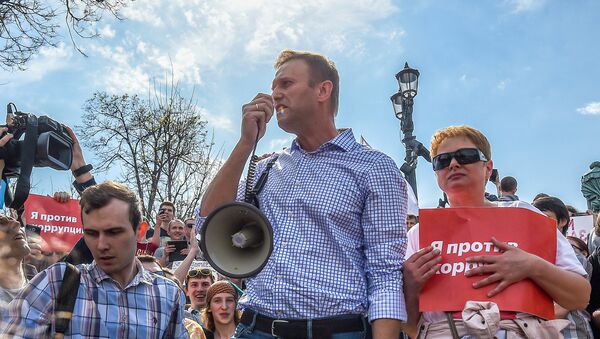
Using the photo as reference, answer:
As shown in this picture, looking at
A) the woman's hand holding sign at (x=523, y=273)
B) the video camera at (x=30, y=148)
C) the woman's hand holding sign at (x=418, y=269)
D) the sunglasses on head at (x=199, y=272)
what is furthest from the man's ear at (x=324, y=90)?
the sunglasses on head at (x=199, y=272)

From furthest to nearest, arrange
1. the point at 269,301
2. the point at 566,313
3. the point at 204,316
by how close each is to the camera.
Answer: the point at 204,316 → the point at 566,313 → the point at 269,301

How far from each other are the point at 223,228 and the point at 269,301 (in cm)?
34

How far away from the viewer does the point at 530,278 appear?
233cm

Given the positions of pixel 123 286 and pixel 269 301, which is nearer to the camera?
pixel 269 301

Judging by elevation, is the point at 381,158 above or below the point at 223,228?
above

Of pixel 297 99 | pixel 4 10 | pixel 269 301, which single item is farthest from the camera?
pixel 4 10

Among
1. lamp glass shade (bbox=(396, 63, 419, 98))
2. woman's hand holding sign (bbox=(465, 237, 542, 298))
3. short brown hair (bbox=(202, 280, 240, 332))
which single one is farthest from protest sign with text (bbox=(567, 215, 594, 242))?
woman's hand holding sign (bbox=(465, 237, 542, 298))

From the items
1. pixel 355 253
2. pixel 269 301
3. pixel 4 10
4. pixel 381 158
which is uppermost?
pixel 4 10

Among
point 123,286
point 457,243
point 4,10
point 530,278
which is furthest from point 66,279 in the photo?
point 4,10

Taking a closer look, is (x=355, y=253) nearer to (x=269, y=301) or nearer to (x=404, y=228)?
(x=404, y=228)

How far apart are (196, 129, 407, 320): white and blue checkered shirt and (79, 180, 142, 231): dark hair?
695 mm

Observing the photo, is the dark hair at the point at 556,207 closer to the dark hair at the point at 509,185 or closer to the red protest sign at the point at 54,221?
the dark hair at the point at 509,185

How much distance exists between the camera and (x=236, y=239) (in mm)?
2312

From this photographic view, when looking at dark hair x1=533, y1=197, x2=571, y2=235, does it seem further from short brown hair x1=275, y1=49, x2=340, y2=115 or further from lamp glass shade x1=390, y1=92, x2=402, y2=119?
lamp glass shade x1=390, y1=92, x2=402, y2=119
